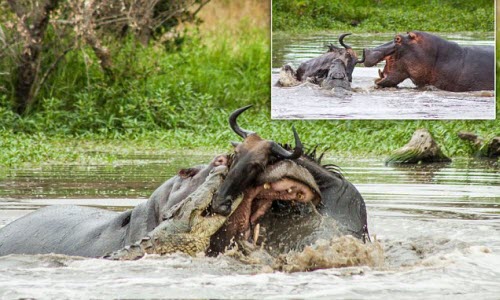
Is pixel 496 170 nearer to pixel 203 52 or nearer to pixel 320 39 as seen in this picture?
Answer: pixel 320 39

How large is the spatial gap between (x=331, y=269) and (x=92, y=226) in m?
1.26

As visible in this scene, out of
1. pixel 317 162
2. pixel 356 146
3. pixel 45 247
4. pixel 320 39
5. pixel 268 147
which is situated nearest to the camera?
pixel 268 147

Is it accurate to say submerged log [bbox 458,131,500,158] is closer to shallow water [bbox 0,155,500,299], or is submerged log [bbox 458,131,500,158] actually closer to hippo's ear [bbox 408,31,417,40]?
hippo's ear [bbox 408,31,417,40]

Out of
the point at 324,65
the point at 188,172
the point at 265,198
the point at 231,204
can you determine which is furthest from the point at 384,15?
the point at 231,204

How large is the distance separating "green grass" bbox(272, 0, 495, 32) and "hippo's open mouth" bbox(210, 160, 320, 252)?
8269 millimetres

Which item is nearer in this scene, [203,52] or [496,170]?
[496,170]

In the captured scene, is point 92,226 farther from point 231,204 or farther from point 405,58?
point 405,58

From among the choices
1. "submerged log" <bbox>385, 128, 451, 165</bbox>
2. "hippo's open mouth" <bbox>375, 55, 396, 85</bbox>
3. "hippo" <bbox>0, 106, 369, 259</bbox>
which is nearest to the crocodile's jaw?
"hippo" <bbox>0, 106, 369, 259</bbox>

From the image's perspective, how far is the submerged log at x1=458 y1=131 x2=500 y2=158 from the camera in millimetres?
11711

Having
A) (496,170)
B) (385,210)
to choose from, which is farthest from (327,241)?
(496,170)

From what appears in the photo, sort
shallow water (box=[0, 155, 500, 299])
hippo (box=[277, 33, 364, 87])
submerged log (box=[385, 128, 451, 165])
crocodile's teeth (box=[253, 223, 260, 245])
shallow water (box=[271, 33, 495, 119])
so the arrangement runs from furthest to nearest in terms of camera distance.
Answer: shallow water (box=[271, 33, 495, 119]) → hippo (box=[277, 33, 364, 87]) → submerged log (box=[385, 128, 451, 165]) → crocodile's teeth (box=[253, 223, 260, 245]) → shallow water (box=[0, 155, 500, 299])

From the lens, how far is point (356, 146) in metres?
12.3

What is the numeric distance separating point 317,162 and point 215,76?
996 centimetres

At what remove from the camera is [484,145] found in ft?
38.8
